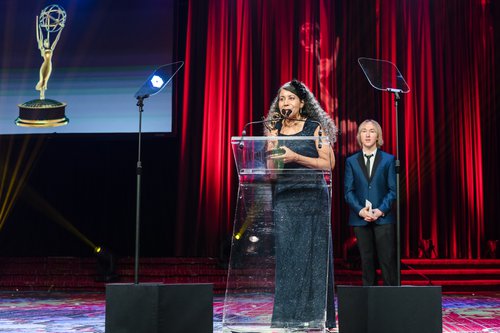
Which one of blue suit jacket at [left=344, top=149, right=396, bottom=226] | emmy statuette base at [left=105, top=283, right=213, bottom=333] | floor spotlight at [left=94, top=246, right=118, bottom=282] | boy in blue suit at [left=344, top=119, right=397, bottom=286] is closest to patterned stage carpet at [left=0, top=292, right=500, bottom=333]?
emmy statuette base at [left=105, top=283, right=213, bottom=333]

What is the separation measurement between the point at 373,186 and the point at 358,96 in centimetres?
307

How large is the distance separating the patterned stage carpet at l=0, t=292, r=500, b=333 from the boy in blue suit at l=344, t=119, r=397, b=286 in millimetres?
532

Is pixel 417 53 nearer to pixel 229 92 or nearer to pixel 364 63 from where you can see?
pixel 229 92

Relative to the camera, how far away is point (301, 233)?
9.27 ft

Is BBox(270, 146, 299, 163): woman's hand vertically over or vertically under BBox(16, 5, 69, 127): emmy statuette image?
under

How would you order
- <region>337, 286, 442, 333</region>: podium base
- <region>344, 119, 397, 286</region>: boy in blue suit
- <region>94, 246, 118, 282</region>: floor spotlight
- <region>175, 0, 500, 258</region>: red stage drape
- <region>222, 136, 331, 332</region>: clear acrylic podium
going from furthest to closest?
<region>175, 0, 500, 258</region>: red stage drape → <region>94, 246, 118, 282</region>: floor spotlight → <region>344, 119, 397, 286</region>: boy in blue suit → <region>222, 136, 331, 332</region>: clear acrylic podium → <region>337, 286, 442, 333</region>: podium base

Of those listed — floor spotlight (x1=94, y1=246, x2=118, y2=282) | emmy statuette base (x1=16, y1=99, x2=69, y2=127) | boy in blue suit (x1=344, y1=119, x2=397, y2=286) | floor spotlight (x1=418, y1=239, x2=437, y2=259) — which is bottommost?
floor spotlight (x1=94, y1=246, x2=118, y2=282)

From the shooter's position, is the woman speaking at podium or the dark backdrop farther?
the dark backdrop

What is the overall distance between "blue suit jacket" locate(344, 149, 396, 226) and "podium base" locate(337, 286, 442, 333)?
1.77m

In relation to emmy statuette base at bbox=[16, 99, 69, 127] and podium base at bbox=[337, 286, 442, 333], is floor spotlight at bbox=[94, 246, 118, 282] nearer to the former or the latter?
emmy statuette base at bbox=[16, 99, 69, 127]

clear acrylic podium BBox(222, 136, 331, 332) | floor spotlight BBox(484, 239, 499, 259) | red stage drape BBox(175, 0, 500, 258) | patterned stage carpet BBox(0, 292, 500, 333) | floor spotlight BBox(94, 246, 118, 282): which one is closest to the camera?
clear acrylic podium BBox(222, 136, 331, 332)

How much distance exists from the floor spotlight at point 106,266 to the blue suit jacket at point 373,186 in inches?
115

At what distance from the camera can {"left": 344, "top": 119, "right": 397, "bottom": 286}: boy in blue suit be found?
4.29m

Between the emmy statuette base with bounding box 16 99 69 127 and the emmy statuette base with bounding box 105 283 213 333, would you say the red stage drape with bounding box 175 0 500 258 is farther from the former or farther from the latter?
the emmy statuette base with bounding box 105 283 213 333
